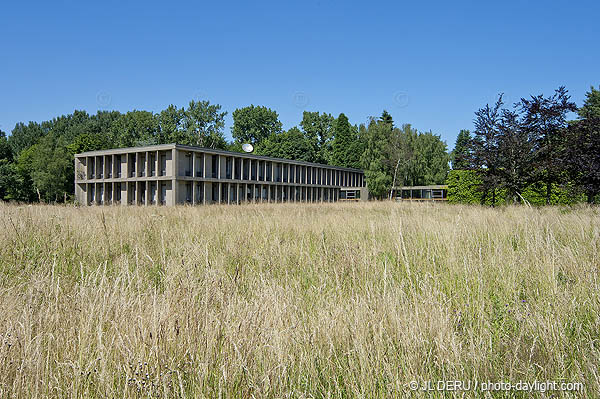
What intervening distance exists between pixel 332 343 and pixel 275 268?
6.64ft

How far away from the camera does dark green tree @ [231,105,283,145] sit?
251 ft

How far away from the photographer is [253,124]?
76750 mm

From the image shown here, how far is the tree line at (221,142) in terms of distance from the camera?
149 ft

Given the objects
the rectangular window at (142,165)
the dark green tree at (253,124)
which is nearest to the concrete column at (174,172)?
the rectangular window at (142,165)

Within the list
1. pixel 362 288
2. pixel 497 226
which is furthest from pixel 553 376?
pixel 497 226

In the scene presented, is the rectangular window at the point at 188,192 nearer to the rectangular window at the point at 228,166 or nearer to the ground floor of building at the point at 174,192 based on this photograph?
the ground floor of building at the point at 174,192

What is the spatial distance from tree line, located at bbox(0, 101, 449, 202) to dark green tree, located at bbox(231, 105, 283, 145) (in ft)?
0.67

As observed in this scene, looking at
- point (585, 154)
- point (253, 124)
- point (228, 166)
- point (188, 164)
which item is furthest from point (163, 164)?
point (253, 124)

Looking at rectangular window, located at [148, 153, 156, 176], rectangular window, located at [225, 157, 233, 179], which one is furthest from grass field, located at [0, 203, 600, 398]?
rectangular window, located at [225, 157, 233, 179]

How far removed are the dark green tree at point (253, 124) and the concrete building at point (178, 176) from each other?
29.6 m

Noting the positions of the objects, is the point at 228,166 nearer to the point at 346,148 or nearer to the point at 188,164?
the point at 188,164

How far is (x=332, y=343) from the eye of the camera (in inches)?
83.7

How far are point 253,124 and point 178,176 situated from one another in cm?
4408

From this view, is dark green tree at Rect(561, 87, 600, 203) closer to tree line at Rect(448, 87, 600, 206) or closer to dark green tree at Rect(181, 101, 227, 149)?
tree line at Rect(448, 87, 600, 206)
